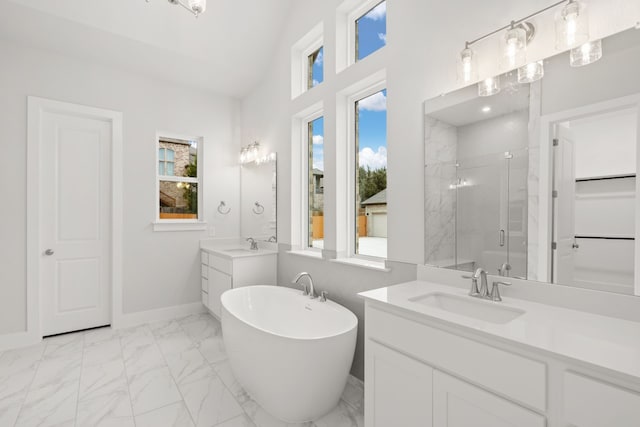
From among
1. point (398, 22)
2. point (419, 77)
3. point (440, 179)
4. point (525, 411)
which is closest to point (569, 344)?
point (525, 411)

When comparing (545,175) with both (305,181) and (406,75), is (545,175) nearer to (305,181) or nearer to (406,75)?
(406,75)

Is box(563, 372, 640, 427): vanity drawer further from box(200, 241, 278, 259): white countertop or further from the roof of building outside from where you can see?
box(200, 241, 278, 259): white countertop

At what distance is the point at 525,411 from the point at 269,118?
3.39 m

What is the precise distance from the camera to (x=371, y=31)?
8.18 ft

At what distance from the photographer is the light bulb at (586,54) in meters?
1.20

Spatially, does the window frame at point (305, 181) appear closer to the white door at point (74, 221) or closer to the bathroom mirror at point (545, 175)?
the bathroom mirror at point (545, 175)

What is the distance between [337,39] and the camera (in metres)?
2.60

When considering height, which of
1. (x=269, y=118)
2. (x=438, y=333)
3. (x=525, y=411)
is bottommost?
Answer: (x=525, y=411)

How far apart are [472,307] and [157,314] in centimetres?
347

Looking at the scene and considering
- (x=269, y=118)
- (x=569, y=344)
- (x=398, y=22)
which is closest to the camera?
(x=569, y=344)

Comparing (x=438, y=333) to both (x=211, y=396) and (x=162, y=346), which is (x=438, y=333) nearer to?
(x=211, y=396)

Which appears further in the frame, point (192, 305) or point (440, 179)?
point (192, 305)

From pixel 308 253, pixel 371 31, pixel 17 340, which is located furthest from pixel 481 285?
pixel 17 340

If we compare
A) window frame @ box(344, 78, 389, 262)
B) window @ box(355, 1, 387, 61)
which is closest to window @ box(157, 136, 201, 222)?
window frame @ box(344, 78, 389, 262)
